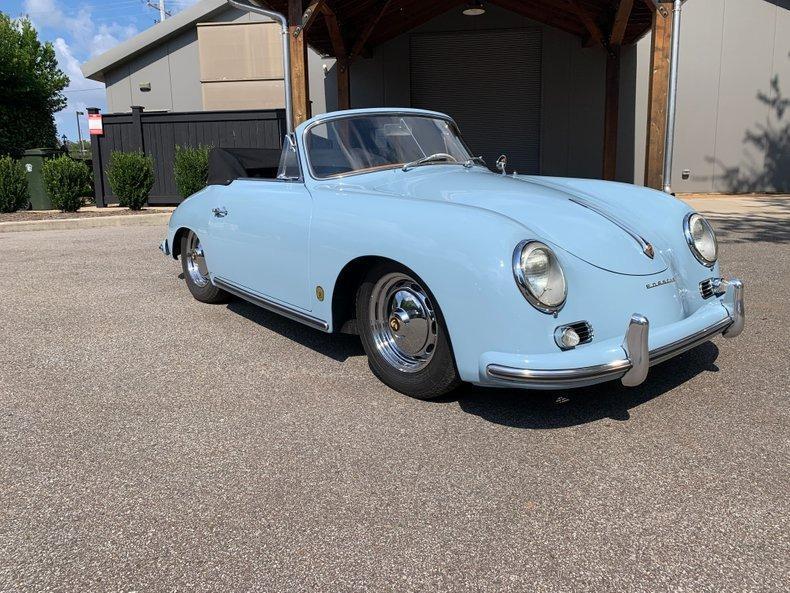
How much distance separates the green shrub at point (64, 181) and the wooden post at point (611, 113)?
10435mm

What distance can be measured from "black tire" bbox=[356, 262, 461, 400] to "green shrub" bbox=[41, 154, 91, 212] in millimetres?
10499

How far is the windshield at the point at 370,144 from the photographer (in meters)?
3.96

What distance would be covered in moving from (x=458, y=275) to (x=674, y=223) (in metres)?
1.45

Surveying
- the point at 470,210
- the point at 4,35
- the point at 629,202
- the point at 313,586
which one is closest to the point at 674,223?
the point at 629,202

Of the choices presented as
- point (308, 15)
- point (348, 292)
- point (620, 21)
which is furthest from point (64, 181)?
point (620, 21)

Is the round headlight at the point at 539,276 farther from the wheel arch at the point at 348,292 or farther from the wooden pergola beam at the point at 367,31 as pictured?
the wooden pergola beam at the point at 367,31

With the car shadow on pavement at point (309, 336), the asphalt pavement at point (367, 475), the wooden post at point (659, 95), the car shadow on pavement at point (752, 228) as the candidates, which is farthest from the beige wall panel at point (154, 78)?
the asphalt pavement at point (367, 475)

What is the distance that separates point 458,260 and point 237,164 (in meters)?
2.91

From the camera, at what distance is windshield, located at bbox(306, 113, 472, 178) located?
3.96m

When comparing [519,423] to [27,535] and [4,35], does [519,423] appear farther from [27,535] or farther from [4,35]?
[4,35]

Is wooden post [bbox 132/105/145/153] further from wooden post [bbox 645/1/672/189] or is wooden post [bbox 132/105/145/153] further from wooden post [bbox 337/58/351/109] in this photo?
wooden post [bbox 645/1/672/189]

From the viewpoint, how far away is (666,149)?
339 inches

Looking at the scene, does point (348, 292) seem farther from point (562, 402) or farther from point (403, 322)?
point (562, 402)

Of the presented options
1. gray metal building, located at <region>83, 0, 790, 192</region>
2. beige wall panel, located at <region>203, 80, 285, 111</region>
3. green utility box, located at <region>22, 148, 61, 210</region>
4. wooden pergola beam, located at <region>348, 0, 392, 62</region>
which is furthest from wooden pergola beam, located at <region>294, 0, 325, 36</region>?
beige wall panel, located at <region>203, 80, 285, 111</region>
